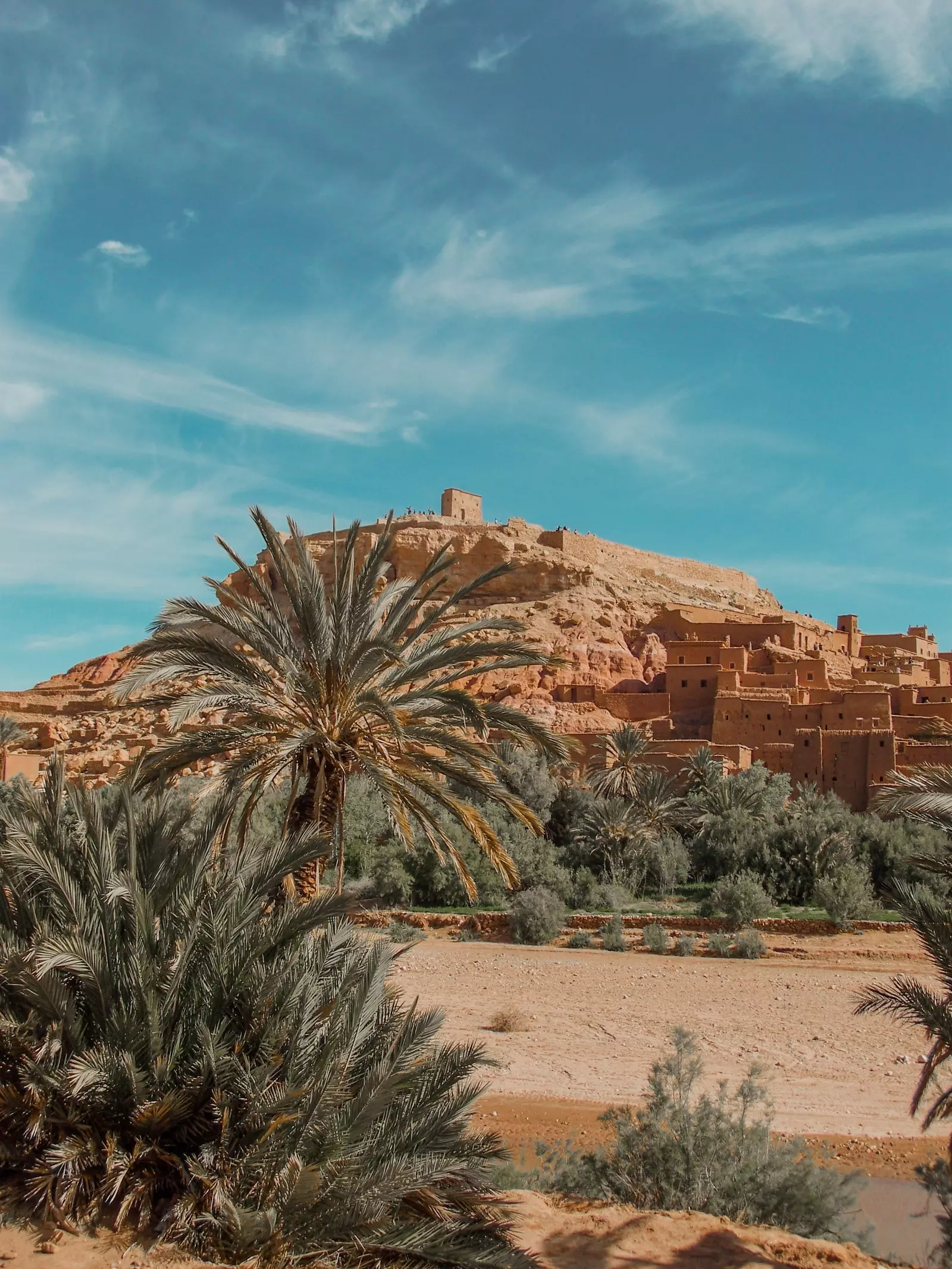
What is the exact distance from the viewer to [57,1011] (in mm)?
5223

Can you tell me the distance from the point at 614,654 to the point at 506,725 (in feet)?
105

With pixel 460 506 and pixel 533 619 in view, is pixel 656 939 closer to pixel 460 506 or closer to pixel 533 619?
pixel 533 619

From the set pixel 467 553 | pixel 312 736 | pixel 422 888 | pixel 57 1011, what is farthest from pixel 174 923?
pixel 467 553

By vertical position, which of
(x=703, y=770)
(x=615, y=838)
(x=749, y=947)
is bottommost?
(x=749, y=947)

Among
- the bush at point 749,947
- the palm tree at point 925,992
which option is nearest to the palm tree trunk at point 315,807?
the palm tree at point 925,992

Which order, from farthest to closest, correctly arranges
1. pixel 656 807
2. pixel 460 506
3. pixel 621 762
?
pixel 460 506 < pixel 621 762 < pixel 656 807

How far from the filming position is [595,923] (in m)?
22.5

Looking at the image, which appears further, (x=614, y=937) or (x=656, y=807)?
(x=656, y=807)

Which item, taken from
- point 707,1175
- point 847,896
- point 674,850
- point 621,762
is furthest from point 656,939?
point 707,1175

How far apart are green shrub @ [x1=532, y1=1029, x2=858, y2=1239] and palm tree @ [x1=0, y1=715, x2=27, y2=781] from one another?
27.7m

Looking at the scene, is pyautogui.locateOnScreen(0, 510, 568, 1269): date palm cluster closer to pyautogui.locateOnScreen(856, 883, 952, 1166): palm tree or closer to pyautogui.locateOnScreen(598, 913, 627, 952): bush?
pyautogui.locateOnScreen(856, 883, 952, 1166): palm tree

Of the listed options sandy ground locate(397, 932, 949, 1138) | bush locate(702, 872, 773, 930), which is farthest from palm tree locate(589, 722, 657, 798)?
sandy ground locate(397, 932, 949, 1138)

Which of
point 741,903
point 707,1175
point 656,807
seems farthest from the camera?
point 656,807

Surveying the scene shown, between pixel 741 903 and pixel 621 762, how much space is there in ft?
23.6
